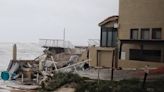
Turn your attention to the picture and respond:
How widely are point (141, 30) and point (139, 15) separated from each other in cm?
117

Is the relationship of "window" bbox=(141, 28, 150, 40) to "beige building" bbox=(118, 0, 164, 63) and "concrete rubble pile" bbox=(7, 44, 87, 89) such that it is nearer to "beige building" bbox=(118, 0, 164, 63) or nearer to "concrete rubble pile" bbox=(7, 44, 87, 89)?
"beige building" bbox=(118, 0, 164, 63)

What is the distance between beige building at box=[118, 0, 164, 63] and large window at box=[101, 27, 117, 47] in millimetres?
2680

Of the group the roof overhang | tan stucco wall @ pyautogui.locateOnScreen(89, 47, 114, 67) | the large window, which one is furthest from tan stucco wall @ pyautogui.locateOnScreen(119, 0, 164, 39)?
the large window

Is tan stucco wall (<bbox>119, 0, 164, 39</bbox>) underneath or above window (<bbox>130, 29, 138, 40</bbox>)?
above

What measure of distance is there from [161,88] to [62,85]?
297 inches

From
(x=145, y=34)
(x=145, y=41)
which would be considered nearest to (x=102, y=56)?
(x=145, y=34)

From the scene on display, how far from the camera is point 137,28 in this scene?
33.5m

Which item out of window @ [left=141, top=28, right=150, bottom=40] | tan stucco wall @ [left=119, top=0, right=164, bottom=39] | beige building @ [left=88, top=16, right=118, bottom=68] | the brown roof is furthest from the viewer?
the brown roof

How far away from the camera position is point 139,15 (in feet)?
108

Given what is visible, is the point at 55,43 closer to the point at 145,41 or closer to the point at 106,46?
the point at 106,46

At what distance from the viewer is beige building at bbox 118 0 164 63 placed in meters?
31.4

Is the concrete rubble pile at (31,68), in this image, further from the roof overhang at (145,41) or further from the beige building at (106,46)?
the roof overhang at (145,41)

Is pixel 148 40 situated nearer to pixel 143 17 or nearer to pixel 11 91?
pixel 143 17

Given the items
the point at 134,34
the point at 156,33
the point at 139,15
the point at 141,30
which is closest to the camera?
the point at 156,33
